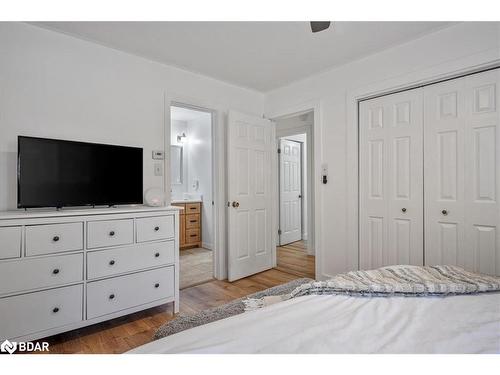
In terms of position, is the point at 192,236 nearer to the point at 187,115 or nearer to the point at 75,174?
the point at 187,115

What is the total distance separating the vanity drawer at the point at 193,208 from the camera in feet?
16.3

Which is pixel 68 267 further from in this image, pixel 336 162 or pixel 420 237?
pixel 420 237

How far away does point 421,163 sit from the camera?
245cm

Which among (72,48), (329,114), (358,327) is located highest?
(72,48)

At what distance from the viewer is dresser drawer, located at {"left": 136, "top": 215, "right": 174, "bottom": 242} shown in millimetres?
2270

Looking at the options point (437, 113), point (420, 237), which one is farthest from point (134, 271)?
point (437, 113)

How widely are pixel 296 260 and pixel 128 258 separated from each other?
8.85 ft

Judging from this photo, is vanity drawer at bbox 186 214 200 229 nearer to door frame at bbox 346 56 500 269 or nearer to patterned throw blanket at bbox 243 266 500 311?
door frame at bbox 346 56 500 269

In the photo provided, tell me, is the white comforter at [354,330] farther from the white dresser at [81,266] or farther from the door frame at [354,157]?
the door frame at [354,157]

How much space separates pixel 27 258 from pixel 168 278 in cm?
103

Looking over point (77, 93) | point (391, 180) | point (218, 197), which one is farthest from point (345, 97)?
point (77, 93)

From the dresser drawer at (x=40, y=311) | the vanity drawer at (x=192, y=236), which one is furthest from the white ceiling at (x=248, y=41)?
the vanity drawer at (x=192, y=236)

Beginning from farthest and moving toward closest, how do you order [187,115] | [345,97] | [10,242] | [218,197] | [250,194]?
[187,115] < [250,194] < [218,197] < [345,97] < [10,242]

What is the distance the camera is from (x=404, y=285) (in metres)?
1.12
